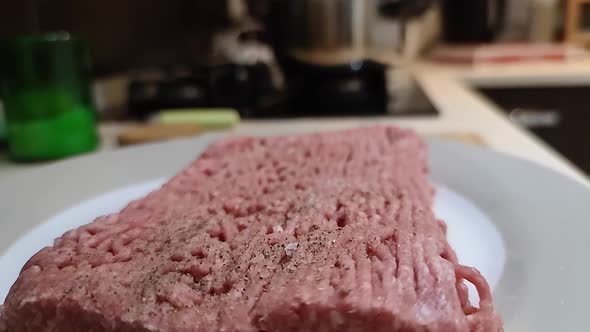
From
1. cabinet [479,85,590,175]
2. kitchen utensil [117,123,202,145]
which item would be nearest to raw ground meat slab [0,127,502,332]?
kitchen utensil [117,123,202,145]

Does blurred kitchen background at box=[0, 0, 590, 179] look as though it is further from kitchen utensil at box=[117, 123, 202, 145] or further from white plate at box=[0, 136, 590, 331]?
white plate at box=[0, 136, 590, 331]

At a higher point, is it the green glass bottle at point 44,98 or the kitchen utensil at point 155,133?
the green glass bottle at point 44,98

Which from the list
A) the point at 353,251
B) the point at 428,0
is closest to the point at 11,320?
the point at 353,251

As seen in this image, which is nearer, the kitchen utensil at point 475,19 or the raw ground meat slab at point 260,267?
the raw ground meat slab at point 260,267

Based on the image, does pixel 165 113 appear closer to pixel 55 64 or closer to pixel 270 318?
pixel 55 64

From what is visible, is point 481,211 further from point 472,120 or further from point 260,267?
point 472,120

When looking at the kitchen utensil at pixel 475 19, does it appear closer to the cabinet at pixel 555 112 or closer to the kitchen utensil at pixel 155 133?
the cabinet at pixel 555 112

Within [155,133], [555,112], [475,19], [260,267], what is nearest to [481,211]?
[260,267]

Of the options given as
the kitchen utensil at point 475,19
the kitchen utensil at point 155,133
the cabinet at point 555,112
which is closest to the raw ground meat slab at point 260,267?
the kitchen utensil at point 155,133
